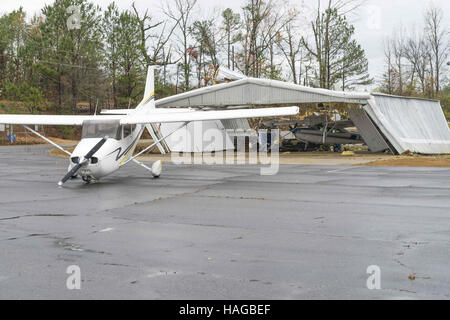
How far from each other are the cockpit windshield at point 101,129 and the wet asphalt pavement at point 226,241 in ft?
5.59

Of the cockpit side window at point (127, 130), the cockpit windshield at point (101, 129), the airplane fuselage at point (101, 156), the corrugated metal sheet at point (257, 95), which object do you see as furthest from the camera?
the corrugated metal sheet at point (257, 95)

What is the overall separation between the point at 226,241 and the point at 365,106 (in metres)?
23.9

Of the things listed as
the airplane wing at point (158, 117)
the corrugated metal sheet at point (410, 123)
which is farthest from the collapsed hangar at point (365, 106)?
the airplane wing at point (158, 117)

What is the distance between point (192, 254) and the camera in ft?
23.2

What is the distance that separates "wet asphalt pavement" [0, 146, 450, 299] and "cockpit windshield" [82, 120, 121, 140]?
170cm

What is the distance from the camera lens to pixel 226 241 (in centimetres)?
797

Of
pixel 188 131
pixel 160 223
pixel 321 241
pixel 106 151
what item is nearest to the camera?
pixel 321 241

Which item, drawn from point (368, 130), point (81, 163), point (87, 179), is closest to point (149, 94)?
point (87, 179)

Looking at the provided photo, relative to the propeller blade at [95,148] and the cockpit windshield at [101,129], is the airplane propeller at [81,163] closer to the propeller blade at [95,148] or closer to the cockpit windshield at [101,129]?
the propeller blade at [95,148]

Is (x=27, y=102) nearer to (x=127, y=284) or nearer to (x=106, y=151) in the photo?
(x=106, y=151)

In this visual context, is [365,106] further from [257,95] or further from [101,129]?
[101,129]

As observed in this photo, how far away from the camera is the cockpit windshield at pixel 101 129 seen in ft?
53.8

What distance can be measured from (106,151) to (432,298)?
12.1m
